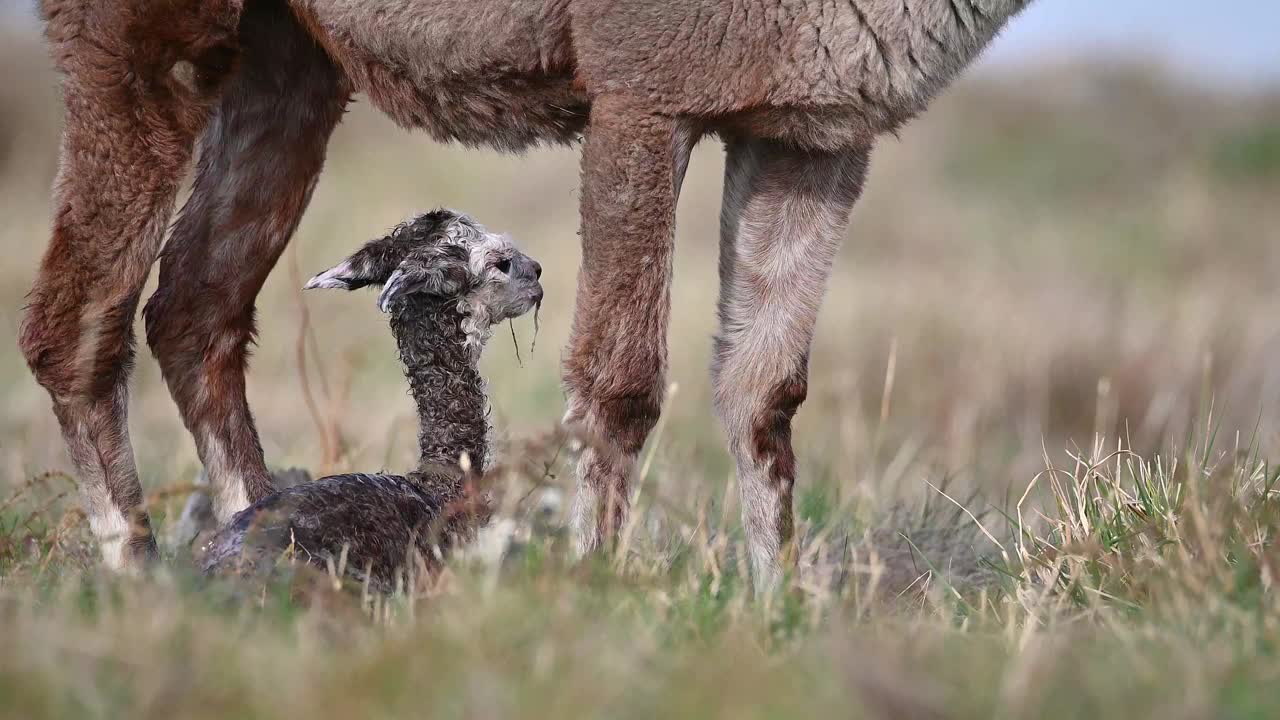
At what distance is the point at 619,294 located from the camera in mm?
4160

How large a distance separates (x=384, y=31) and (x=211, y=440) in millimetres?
1621

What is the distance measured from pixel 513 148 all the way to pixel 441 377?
0.78 meters

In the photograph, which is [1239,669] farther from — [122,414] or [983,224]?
[983,224]

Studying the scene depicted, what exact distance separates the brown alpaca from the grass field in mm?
278

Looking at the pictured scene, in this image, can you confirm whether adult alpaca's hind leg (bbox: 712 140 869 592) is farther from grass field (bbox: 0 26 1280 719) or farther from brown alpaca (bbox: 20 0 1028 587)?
grass field (bbox: 0 26 1280 719)

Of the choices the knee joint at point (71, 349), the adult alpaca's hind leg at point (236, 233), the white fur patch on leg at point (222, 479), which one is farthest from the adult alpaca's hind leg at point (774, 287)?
the knee joint at point (71, 349)

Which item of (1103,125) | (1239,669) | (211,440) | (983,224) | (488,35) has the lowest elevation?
(1239,669)

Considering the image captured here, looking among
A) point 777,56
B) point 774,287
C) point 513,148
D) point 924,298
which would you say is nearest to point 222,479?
point 513,148

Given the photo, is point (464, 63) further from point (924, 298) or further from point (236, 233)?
point (924, 298)

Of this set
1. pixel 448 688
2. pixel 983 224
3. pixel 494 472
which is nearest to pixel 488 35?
pixel 494 472

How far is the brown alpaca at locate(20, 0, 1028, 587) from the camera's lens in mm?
4074

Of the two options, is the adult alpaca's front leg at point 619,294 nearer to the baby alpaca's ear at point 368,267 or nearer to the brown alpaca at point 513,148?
the brown alpaca at point 513,148

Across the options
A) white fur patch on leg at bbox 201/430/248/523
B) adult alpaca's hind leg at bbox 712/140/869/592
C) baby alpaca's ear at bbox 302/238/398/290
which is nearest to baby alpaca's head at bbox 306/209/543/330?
baby alpaca's ear at bbox 302/238/398/290

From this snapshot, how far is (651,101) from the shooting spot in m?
4.08
